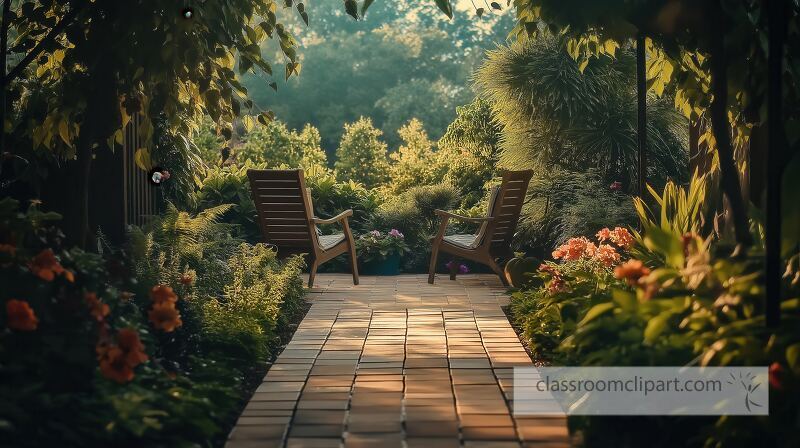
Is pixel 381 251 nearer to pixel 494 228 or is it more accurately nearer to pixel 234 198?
pixel 494 228

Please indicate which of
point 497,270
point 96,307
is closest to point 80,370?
point 96,307

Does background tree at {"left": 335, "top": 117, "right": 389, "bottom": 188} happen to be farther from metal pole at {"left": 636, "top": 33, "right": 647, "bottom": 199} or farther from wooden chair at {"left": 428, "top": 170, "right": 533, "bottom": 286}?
metal pole at {"left": 636, "top": 33, "right": 647, "bottom": 199}

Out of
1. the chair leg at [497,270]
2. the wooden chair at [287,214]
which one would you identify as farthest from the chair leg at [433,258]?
the wooden chair at [287,214]

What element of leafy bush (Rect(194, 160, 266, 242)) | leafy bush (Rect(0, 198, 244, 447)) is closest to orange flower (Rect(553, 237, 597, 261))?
leafy bush (Rect(0, 198, 244, 447))

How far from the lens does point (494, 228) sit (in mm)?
8695

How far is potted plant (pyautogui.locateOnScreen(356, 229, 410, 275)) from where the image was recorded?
9.82 metres

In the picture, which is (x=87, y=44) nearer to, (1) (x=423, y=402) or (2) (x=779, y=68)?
(1) (x=423, y=402)

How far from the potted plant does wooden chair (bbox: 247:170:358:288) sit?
49.5 inches

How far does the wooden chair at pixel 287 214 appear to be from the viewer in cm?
822

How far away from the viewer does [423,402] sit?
13.2 ft

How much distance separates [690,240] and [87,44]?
292 cm

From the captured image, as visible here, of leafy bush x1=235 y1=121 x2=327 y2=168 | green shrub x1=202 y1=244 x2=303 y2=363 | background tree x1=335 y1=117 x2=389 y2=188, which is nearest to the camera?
green shrub x1=202 y1=244 x2=303 y2=363

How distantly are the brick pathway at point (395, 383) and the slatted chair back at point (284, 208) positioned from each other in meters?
1.06

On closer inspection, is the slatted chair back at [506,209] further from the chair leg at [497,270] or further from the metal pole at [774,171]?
the metal pole at [774,171]
